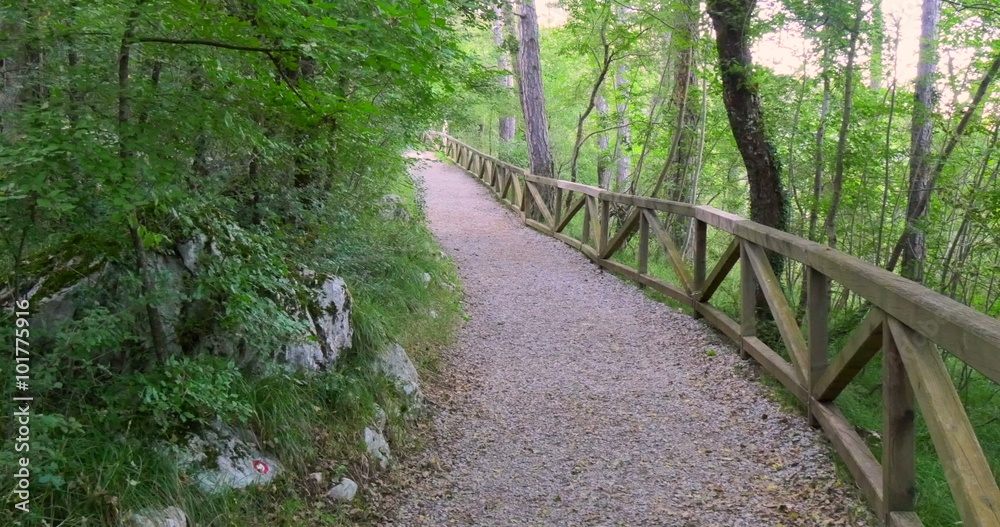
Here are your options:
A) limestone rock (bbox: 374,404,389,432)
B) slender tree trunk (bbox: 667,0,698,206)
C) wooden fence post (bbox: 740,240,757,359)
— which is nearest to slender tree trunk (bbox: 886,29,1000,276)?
wooden fence post (bbox: 740,240,757,359)

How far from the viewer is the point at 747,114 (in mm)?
5652

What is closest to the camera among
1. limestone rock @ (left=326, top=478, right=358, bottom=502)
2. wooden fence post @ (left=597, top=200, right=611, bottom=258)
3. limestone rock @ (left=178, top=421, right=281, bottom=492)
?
limestone rock @ (left=178, top=421, right=281, bottom=492)

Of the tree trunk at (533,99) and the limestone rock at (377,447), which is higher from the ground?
the tree trunk at (533,99)

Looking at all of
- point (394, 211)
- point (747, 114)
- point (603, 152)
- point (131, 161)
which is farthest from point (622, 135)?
point (131, 161)

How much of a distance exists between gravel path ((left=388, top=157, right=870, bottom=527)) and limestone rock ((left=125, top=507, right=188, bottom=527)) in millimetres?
1164

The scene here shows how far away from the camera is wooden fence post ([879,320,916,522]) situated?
2.68 meters

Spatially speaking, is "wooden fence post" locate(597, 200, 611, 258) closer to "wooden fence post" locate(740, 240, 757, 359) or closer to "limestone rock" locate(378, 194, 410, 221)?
"limestone rock" locate(378, 194, 410, 221)

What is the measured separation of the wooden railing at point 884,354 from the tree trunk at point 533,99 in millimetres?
7021

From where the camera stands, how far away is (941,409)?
228 centimetres

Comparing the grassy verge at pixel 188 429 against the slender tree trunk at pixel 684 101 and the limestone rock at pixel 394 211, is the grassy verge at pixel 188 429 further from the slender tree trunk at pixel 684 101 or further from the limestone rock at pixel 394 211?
the slender tree trunk at pixel 684 101

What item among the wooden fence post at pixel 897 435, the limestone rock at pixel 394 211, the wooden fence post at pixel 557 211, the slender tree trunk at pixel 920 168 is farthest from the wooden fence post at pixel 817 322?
the wooden fence post at pixel 557 211

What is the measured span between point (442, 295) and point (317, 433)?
11.5 feet

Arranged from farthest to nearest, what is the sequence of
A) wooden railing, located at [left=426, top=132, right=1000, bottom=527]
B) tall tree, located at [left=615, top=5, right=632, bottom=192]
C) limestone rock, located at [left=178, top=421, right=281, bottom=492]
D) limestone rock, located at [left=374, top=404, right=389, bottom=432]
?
tall tree, located at [left=615, top=5, right=632, bottom=192], limestone rock, located at [left=374, top=404, right=389, bottom=432], limestone rock, located at [left=178, top=421, right=281, bottom=492], wooden railing, located at [left=426, top=132, right=1000, bottom=527]

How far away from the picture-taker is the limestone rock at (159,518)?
2236mm
